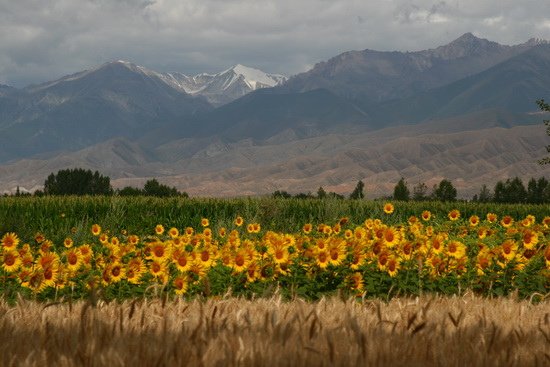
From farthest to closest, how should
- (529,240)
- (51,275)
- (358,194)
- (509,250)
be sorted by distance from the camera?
1. (358,194)
2. (529,240)
3. (509,250)
4. (51,275)

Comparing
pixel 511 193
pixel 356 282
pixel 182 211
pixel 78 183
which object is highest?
pixel 78 183

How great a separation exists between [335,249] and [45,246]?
3.26 meters

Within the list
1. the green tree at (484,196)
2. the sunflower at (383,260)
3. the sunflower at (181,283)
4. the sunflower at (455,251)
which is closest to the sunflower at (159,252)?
the sunflower at (181,283)

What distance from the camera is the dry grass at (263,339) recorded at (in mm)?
2514

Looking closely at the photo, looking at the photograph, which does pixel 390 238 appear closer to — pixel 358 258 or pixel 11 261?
pixel 358 258

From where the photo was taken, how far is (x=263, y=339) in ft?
9.50

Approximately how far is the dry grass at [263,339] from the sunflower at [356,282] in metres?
3.36

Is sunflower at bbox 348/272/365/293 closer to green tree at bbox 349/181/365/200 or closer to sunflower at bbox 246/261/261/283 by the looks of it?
sunflower at bbox 246/261/261/283

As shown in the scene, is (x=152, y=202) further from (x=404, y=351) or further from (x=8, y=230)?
(x=404, y=351)

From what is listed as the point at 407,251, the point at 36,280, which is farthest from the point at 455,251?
the point at 36,280

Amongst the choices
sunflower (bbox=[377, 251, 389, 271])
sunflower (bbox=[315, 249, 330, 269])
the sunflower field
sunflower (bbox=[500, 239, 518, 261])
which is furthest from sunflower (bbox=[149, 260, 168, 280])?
sunflower (bbox=[500, 239, 518, 261])

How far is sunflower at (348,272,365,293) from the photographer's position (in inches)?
281

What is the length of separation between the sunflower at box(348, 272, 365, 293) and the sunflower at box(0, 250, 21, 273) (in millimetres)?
3369

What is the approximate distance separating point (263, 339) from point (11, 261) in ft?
17.2
